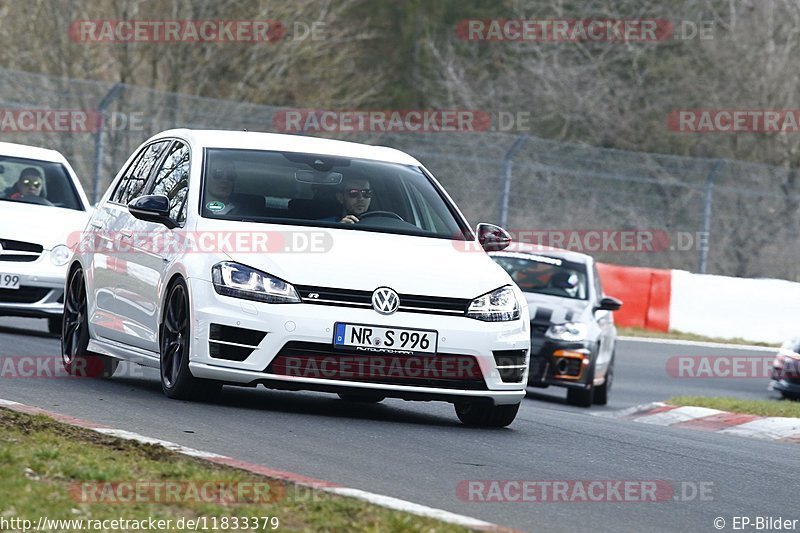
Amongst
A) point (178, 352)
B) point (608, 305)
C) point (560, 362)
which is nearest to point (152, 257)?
point (178, 352)

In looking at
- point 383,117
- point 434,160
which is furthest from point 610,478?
point 383,117

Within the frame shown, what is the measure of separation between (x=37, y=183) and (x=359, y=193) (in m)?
6.53

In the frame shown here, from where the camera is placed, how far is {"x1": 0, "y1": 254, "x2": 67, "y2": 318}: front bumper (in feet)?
47.2

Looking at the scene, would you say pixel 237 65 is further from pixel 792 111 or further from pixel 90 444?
pixel 90 444

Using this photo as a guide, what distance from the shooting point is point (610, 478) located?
7.95 meters

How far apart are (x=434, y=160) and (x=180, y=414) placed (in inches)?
645

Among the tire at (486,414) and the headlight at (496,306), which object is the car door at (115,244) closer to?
the tire at (486,414)

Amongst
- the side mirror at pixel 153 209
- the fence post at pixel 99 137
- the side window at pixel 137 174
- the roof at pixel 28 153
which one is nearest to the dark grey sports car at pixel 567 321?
the roof at pixel 28 153

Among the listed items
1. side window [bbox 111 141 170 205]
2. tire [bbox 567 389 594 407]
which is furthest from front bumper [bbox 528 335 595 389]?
side window [bbox 111 141 170 205]

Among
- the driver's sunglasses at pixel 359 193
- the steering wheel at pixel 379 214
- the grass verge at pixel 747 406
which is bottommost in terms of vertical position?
the grass verge at pixel 747 406

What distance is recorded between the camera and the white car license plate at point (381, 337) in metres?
8.90

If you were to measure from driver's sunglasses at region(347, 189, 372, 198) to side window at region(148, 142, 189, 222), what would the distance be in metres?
0.97

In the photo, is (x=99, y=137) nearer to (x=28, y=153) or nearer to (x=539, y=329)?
(x=28, y=153)

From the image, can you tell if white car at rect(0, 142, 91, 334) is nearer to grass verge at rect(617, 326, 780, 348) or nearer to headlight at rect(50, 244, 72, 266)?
headlight at rect(50, 244, 72, 266)
